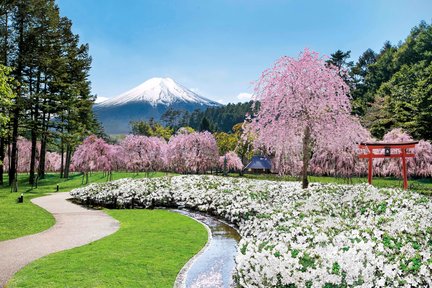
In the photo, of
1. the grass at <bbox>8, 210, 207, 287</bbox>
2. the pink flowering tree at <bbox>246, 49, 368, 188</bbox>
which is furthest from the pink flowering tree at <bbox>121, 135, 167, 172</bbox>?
the grass at <bbox>8, 210, 207, 287</bbox>

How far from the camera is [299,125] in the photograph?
17.9m

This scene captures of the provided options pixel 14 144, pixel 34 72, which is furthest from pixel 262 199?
pixel 34 72

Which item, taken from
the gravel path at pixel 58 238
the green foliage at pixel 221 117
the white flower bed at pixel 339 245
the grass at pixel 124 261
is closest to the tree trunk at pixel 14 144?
the gravel path at pixel 58 238

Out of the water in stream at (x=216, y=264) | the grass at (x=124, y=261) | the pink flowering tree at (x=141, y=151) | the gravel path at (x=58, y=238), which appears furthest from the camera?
the pink flowering tree at (x=141, y=151)

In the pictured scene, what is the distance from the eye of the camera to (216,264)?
9.05 metres

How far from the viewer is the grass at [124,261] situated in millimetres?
7590

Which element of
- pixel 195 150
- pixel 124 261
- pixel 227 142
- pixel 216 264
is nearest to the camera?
pixel 124 261

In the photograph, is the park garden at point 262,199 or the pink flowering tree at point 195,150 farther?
the pink flowering tree at point 195,150

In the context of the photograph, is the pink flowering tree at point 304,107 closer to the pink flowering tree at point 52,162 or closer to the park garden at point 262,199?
the park garden at point 262,199

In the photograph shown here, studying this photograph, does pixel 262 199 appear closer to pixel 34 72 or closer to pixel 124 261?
pixel 124 261

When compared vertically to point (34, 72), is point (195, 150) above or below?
below

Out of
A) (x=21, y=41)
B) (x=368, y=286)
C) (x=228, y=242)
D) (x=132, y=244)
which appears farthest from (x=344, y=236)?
(x=21, y=41)

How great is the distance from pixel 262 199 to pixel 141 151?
3198 cm

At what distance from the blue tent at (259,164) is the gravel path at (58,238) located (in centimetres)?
5194
